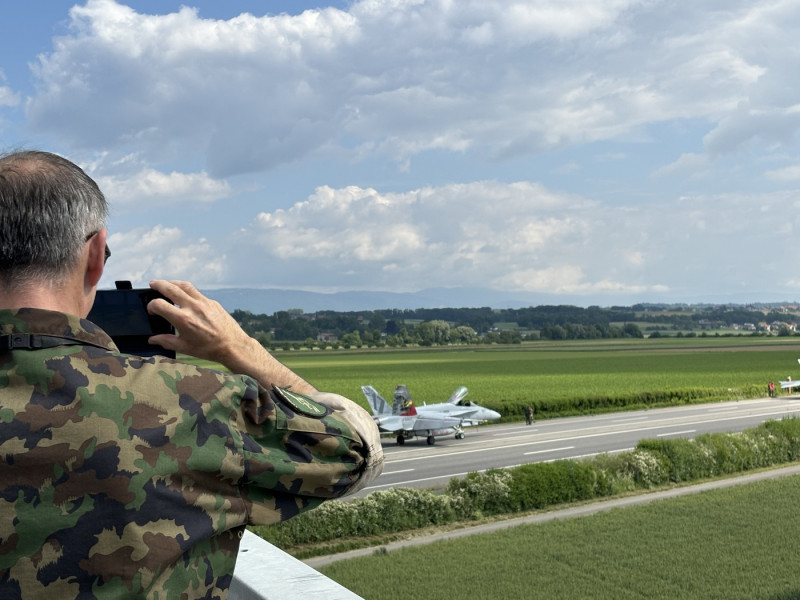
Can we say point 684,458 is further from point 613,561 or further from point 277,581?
point 277,581

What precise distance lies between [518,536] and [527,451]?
18.9m

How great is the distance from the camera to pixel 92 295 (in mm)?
2174

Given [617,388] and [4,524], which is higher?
[4,524]

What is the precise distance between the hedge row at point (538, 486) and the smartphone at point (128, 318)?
56.6 feet

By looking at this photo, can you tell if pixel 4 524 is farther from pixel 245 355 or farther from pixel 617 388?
pixel 617 388

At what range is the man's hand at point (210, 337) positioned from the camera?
218 centimetres

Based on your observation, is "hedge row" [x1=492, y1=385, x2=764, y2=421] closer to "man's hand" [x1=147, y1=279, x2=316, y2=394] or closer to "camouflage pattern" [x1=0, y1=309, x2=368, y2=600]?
"man's hand" [x1=147, y1=279, x2=316, y2=394]

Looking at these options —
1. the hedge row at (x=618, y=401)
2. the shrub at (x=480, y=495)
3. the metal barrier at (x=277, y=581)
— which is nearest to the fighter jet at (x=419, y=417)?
the hedge row at (x=618, y=401)

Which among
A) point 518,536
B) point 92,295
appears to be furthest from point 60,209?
point 518,536

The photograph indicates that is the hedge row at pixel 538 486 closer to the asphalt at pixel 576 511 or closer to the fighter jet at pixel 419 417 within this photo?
the asphalt at pixel 576 511

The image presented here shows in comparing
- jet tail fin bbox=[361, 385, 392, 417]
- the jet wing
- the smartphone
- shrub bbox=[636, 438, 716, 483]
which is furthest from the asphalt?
jet tail fin bbox=[361, 385, 392, 417]

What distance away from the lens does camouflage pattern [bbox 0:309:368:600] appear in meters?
1.88

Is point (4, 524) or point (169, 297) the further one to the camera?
point (169, 297)

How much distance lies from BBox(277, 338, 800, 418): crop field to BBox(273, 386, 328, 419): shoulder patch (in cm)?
5571
